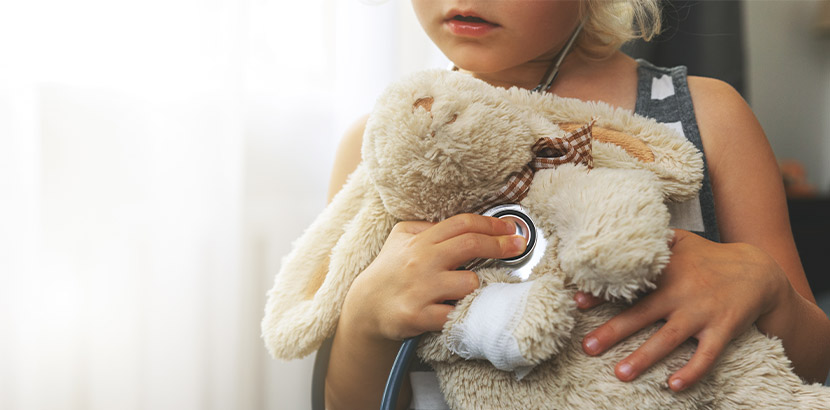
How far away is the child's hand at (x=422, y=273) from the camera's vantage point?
40 centimetres

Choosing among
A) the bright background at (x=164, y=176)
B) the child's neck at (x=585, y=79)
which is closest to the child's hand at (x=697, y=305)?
the child's neck at (x=585, y=79)

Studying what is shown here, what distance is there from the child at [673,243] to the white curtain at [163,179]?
0.17m

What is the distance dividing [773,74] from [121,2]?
1.46 m

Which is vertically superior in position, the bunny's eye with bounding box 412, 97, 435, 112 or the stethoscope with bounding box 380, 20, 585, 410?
the bunny's eye with bounding box 412, 97, 435, 112

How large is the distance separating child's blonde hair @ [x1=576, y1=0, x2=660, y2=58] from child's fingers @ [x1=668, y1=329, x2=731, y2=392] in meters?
0.41

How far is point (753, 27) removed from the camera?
4.64 ft

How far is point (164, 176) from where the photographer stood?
0.78 meters

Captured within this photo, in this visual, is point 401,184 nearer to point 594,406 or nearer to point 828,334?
point 594,406

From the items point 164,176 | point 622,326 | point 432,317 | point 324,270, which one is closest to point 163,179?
point 164,176

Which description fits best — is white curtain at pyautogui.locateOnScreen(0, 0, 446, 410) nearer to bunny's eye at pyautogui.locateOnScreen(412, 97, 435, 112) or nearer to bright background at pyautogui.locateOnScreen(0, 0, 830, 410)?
bright background at pyautogui.locateOnScreen(0, 0, 830, 410)

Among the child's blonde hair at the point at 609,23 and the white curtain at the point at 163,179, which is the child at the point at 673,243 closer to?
the child's blonde hair at the point at 609,23

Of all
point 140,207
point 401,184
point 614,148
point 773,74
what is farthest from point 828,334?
point 773,74

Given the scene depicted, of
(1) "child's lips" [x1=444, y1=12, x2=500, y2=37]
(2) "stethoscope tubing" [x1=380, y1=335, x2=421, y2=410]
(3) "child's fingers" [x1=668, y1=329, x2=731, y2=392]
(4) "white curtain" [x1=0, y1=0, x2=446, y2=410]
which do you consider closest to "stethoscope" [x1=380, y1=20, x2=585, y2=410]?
(2) "stethoscope tubing" [x1=380, y1=335, x2=421, y2=410]

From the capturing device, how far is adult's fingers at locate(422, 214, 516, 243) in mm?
401
